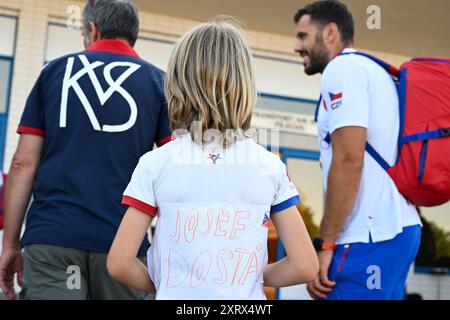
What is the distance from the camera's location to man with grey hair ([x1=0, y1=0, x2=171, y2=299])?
269 centimetres

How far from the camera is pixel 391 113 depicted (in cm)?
→ 274

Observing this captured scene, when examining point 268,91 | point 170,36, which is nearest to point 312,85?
point 268,91

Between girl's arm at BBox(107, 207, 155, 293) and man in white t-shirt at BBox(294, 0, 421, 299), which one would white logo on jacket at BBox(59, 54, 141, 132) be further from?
girl's arm at BBox(107, 207, 155, 293)

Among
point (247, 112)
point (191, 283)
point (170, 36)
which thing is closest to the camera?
point (191, 283)

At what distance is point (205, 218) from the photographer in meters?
1.85

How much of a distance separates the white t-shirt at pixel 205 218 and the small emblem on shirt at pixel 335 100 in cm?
96

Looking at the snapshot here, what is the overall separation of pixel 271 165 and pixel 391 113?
1005mm

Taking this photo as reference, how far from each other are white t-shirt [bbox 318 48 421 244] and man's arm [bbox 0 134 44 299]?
1283 mm

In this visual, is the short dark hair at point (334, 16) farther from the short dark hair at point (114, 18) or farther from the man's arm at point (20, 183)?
the man's arm at point (20, 183)

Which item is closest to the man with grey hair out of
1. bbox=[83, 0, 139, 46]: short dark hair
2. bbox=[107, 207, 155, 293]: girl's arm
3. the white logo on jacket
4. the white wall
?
the white logo on jacket

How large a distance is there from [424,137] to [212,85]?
108cm
